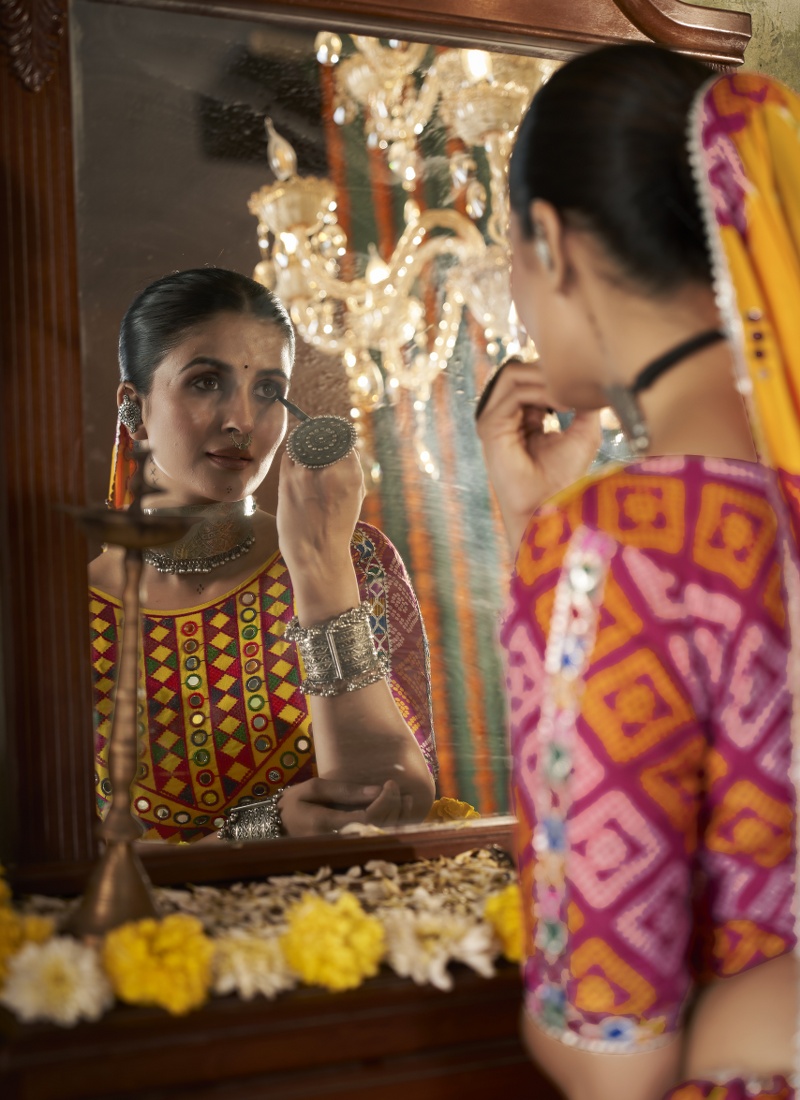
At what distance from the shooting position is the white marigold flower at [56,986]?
2.92 feet

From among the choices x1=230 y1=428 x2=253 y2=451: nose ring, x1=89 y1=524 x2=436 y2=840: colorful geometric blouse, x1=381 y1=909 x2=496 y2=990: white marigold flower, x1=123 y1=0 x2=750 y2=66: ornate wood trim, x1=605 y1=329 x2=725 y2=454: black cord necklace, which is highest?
x1=123 y1=0 x2=750 y2=66: ornate wood trim

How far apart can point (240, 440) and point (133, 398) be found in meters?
0.12

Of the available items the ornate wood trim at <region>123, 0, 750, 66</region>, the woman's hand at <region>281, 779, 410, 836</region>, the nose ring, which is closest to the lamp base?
the woman's hand at <region>281, 779, 410, 836</region>

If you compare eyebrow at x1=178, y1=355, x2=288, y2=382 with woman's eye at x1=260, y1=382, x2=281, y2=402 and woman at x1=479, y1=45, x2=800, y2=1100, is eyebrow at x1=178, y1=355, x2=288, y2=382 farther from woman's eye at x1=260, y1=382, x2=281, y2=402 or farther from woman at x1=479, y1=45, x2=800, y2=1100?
woman at x1=479, y1=45, x2=800, y2=1100

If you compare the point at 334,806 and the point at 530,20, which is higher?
the point at 530,20

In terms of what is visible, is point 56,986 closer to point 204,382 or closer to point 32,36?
point 204,382

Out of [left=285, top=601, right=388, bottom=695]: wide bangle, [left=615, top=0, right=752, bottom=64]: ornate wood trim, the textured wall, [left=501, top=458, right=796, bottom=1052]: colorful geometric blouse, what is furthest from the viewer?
the textured wall

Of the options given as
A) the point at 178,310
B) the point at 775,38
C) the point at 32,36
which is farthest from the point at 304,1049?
the point at 775,38

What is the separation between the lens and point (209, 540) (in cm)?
126

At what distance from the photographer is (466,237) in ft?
4.58

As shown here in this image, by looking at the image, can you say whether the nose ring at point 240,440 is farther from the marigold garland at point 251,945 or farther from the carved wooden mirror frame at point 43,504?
the marigold garland at point 251,945

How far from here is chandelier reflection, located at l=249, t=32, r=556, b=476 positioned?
4.27ft

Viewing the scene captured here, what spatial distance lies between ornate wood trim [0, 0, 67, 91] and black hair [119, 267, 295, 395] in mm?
246

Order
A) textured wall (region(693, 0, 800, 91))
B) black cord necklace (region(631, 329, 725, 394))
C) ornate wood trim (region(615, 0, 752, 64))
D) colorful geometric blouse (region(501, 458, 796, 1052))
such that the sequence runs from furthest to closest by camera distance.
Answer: textured wall (region(693, 0, 800, 91)) < ornate wood trim (region(615, 0, 752, 64)) < black cord necklace (region(631, 329, 725, 394)) < colorful geometric blouse (region(501, 458, 796, 1052))
